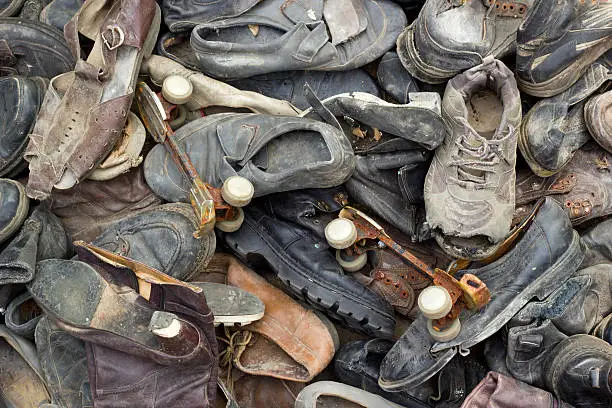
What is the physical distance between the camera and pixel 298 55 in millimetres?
1708

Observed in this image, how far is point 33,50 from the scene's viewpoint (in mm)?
1835

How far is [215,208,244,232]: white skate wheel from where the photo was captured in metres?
1.67

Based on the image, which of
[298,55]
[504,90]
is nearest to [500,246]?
[504,90]

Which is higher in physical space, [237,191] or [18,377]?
[237,191]

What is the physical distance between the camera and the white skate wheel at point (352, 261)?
171 cm

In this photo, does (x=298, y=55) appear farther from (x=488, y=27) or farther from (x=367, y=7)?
(x=488, y=27)

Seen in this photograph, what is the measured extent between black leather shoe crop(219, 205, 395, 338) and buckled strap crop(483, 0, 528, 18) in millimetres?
652

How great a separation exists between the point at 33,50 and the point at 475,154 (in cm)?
107

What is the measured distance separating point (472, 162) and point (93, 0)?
3.02 ft

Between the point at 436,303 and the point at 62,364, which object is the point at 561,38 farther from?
the point at 62,364

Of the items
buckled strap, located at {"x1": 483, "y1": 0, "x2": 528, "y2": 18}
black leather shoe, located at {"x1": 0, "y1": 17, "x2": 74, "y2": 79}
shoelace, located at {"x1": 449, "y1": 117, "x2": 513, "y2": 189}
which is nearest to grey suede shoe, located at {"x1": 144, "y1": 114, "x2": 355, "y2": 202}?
shoelace, located at {"x1": 449, "y1": 117, "x2": 513, "y2": 189}

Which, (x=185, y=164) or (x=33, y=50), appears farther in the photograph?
(x=33, y=50)

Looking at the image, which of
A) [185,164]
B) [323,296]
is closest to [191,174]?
[185,164]

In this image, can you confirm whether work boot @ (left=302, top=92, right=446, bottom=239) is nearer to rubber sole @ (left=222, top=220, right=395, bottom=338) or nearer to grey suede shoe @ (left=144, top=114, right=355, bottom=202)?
grey suede shoe @ (left=144, top=114, right=355, bottom=202)
